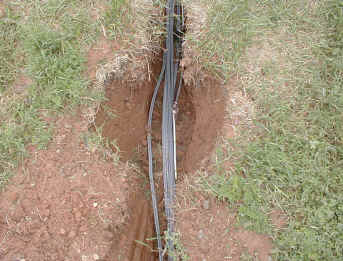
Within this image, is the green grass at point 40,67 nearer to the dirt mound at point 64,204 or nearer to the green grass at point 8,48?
the green grass at point 8,48

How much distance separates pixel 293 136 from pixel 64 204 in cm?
206

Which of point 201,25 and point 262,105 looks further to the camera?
point 201,25

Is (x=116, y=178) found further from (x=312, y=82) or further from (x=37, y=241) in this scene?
(x=312, y=82)

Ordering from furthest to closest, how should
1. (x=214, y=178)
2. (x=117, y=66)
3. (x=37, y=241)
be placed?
(x=117, y=66)
(x=214, y=178)
(x=37, y=241)

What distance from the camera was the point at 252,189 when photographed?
2568 millimetres

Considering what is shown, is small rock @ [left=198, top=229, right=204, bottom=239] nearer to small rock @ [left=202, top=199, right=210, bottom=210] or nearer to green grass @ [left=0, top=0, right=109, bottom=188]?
→ small rock @ [left=202, top=199, right=210, bottom=210]

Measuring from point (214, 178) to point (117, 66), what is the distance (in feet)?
4.45

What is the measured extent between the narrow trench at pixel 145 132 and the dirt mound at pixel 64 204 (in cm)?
16

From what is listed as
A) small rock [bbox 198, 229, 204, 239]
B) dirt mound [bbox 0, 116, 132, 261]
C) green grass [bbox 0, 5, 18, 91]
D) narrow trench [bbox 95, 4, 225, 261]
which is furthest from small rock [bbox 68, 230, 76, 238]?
green grass [bbox 0, 5, 18, 91]

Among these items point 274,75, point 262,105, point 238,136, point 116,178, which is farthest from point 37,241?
point 274,75

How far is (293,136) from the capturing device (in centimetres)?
→ 267

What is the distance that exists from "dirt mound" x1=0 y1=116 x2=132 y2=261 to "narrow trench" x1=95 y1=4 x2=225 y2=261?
0.54 ft

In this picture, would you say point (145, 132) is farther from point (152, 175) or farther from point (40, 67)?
point (40, 67)

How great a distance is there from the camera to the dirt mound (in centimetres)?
252
